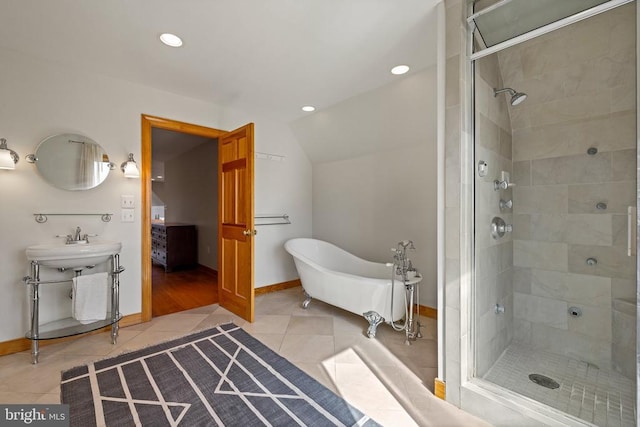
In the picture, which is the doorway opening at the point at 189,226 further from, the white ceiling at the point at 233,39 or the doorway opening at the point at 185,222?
the white ceiling at the point at 233,39

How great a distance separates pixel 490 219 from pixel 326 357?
5.12 ft

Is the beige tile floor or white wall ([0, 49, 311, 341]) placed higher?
white wall ([0, 49, 311, 341])

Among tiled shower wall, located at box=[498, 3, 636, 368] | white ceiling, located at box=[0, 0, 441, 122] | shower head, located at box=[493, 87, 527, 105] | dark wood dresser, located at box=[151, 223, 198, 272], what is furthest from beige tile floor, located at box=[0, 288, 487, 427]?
white ceiling, located at box=[0, 0, 441, 122]

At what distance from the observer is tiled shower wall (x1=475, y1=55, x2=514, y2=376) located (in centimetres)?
177

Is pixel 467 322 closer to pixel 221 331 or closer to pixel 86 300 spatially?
pixel 221 331

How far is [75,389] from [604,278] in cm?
357

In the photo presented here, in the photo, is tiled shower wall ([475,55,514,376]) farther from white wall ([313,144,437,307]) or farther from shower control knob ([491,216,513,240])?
white wall ([313,144,437,307])

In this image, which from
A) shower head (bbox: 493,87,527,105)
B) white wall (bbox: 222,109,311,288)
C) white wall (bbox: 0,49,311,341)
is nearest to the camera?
shower head (bbox: 493,87,527,105)

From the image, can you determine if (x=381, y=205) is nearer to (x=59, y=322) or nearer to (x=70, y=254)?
(x=70, y=254)

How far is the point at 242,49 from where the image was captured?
2158mm

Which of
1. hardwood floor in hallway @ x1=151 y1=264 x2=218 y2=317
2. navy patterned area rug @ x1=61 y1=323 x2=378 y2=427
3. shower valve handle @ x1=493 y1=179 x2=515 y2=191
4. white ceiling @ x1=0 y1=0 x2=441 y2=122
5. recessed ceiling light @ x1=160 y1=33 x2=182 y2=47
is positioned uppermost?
white ceiling @ x1=0 y1=0 x2=441 y2=122

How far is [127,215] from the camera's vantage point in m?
2.75

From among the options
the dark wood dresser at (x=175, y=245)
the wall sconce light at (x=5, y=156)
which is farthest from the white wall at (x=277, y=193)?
the dark wood dresser at (x=175, y=245)

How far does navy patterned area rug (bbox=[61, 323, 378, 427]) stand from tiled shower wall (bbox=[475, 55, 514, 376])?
39.1 inches
